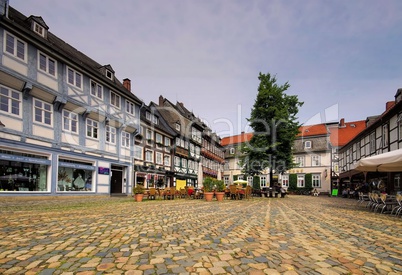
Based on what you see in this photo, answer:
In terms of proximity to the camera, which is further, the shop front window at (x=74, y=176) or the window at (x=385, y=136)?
the window at (x=385, y=136)

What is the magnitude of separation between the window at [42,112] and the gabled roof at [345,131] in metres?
46.2

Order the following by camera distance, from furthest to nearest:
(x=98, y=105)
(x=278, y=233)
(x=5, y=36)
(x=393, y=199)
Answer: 1. (x=98, y=105)
2. (x=5, y=36)
3. (x=393, y=199)
4. (x=278, y=233)

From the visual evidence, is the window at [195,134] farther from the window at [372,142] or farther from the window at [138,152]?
the window at [372,142]

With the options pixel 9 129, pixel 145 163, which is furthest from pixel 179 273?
pixel 145 163

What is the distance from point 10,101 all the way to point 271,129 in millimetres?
19642

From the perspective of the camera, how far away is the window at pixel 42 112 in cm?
1612

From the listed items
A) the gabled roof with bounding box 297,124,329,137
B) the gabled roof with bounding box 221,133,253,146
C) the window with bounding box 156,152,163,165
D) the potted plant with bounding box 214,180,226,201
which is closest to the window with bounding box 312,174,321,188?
the gabled roof with bounding box 297,124,329,137

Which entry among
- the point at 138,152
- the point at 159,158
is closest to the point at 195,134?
the point at 159,158

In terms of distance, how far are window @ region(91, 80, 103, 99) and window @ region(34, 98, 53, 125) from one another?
13.6 ft

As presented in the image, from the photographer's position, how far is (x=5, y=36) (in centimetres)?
1420

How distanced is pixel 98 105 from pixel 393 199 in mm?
19822

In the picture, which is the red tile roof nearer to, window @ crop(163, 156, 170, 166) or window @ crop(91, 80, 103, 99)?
window @ crop(163, 156, 170, 166)

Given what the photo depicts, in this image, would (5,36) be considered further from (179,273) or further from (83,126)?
(179,273)

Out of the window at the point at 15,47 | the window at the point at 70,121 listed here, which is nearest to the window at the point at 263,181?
the window at the point at 70,121
